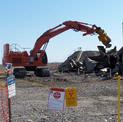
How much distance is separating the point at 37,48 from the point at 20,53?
5.02 ft

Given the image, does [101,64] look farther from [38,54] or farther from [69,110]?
[69,110]

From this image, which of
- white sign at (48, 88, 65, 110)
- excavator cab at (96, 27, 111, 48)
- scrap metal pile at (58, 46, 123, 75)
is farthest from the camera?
scrap metal pile at (58, 46, 123, 75)

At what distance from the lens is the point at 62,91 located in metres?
12.2

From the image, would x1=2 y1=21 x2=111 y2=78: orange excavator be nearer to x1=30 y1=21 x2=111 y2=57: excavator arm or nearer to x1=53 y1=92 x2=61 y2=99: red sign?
x1=30 y1=21 x2=111 y2=57: excavator arm

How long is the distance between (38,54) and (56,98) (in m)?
29.2

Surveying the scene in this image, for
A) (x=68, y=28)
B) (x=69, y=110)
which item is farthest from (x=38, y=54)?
(x=69, y=110)

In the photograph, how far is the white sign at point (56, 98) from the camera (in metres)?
12.3

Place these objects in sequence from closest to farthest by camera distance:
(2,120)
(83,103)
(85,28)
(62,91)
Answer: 1. (62,91)
2. (2,120)
3. (83,103)
4. (85,28)

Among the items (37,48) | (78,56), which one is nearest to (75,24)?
(37,48)

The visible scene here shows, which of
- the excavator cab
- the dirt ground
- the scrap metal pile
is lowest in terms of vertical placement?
the dirt ground

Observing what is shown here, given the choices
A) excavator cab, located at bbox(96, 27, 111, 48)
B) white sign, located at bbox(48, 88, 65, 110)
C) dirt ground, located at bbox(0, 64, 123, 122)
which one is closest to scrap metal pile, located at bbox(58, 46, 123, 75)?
excavator cab, located at bbox(96, 27, 111, 48)

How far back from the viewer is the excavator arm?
38781mm

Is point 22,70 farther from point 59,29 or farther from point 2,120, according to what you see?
point 2,120

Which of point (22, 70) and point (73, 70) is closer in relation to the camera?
point (22, 70)
